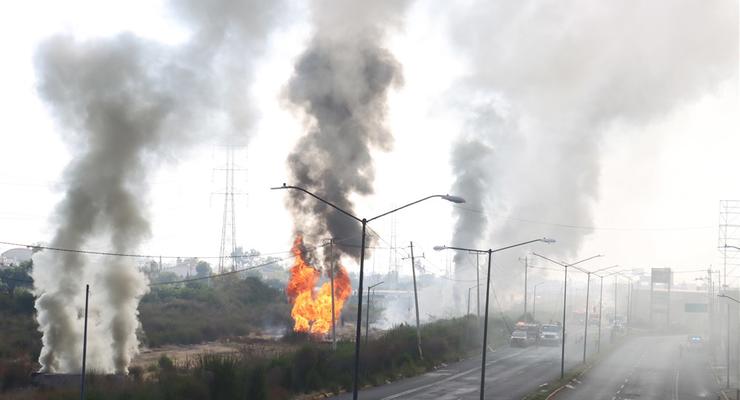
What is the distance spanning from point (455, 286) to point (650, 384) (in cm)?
6454

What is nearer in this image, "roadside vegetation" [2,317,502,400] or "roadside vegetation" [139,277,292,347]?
"roadside vegetation" [2,317,502,400]

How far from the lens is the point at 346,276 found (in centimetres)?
8500

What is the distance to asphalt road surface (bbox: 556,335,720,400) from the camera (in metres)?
57.1

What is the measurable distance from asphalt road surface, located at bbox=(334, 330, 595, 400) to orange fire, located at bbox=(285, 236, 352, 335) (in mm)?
13604

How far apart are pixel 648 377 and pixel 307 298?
3127 cm

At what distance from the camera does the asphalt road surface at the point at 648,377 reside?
187 feet

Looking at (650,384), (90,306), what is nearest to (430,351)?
(650,384)

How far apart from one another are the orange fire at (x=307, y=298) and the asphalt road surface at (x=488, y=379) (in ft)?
44.6

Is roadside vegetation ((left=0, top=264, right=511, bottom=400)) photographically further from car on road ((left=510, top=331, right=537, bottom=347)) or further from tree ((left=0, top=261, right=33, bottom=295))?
car on road ((left=510, top=331, right=537, bottom=347))

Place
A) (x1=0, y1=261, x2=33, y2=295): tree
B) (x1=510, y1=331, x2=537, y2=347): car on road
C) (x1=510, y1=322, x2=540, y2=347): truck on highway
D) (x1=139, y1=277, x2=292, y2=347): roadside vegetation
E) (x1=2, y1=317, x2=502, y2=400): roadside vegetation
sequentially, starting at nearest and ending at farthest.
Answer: (x1=2, y1=317, x2=502, y2=400): roadside vegetation, (x1=139, y1=277, x2=292, y2=347): roadside vegetation, (x1=0, y1=261, x2=33, y2=295): tree, (x1=510, y1=331, x2=537, y2=347): car on road, (x1=510, y1=322, x2=540, y2=347): truck on highway

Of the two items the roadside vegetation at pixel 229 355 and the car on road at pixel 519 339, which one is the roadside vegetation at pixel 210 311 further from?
the car on road at pixel 519 339

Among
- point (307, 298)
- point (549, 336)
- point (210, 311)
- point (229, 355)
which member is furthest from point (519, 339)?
point (229, 355)

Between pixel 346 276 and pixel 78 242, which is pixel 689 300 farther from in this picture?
pixel 78 242

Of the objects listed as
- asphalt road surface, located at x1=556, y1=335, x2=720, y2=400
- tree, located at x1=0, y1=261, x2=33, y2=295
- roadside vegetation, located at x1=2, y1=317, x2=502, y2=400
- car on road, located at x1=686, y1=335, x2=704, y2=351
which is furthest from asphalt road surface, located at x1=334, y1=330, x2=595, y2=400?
tree, located at x1=0, y1=261, x2=33, y2=295
